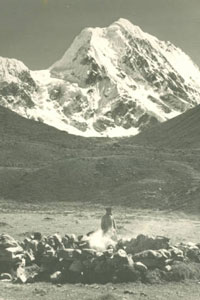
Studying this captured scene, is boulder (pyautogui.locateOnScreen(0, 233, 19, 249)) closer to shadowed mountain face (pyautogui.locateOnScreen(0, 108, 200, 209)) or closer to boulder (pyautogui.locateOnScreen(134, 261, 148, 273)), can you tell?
boulder (pyautogui.locateOnScreen(134, 261, 148, 273))

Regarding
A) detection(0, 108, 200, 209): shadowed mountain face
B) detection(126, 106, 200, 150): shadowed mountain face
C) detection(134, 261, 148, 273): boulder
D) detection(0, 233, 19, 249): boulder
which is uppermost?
detection(126, 106, 200, 150): shadowed mountain face

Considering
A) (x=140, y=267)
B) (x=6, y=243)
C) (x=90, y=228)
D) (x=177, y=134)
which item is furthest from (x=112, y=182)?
(x=177, y=134)

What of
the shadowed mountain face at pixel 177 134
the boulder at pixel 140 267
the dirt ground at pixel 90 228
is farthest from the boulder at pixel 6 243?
the shadowed mountain face at pixel 177 134

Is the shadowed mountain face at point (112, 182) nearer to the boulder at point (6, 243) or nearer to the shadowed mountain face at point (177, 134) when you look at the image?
the boulder at point (6, 243)

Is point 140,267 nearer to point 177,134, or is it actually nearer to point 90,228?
point 90,228

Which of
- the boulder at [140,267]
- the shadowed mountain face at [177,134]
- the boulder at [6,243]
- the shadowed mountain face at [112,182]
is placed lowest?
the boulder at [140,267]

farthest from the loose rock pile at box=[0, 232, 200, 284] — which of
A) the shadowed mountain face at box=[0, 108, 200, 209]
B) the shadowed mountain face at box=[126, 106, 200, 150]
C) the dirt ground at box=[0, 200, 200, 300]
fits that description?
the shadowed mountain face at box=[126, 106, 200, 150]

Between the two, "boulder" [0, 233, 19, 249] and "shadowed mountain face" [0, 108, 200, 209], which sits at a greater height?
"shadowed mountain face" [0, 108, 200, 209]
